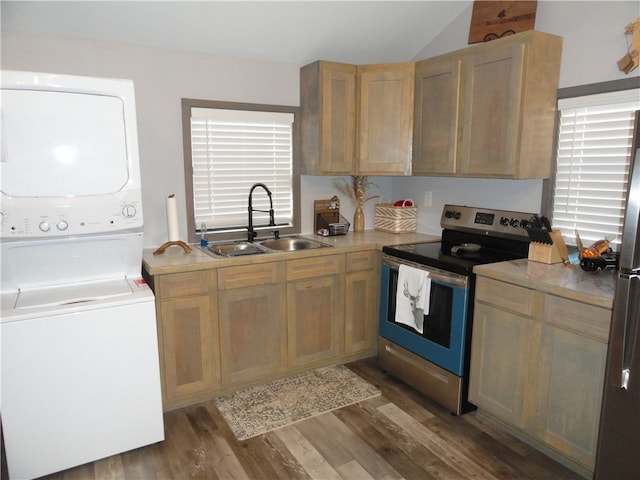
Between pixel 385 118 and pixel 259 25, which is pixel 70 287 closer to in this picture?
pixel 259 25

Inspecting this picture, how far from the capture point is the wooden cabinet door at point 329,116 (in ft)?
10.7

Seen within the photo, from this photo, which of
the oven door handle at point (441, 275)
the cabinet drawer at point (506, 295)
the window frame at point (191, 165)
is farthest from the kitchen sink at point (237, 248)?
the cabinet drawer at point (506, 295)

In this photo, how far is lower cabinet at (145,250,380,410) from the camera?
2660 mm

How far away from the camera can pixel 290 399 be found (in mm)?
2861

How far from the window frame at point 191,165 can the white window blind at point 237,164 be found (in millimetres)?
30

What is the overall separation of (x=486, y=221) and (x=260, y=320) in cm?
Answer: 165

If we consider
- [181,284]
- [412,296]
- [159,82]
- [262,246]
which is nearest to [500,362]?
[412,296]

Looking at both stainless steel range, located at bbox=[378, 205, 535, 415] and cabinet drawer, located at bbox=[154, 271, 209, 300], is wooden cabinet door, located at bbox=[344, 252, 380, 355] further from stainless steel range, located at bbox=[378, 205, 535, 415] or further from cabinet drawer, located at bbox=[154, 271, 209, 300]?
cabinet drawer, located at bbox=[154, 271, 209, 300]

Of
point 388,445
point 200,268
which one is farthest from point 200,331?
point 388,445

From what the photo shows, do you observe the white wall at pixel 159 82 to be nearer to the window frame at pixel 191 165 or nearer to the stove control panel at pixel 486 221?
the window frame at pixel 191 165

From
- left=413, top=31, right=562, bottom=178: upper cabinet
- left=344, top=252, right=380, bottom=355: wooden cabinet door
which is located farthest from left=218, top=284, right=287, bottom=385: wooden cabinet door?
left=413, top=31, right=562, bottom=178: upper cabinet

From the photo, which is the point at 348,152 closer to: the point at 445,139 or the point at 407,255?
the point at 445,139

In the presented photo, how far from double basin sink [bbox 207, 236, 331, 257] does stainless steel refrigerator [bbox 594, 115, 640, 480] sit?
1.81 meters

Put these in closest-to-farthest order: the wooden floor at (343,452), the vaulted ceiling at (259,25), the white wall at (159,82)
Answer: the wooden floor at (343,452) → the vaulted ceiling at (259,25) → the white wall at (159,82)
